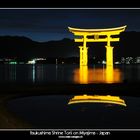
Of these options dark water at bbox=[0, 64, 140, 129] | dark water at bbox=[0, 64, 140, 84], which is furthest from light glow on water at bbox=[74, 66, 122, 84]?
dark water at bbox=[0, 64, 140, 129]

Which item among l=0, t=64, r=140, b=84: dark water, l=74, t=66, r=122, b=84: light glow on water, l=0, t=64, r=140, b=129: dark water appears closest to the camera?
l=0, t=64, r=140, b=129: dark water

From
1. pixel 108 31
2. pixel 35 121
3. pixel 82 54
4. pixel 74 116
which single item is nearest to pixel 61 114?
pixel 74 116

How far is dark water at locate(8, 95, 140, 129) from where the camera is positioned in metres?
6.05

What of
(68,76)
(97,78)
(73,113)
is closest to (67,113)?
(73,113)

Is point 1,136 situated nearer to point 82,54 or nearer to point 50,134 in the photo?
point 50,134

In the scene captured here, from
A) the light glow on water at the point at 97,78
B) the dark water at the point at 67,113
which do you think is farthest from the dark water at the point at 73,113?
the light glow on water at the point at 97,78

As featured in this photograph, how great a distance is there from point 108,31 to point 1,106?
1321 inches

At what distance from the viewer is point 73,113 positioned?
23.5ft

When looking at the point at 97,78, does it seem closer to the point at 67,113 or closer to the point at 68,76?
the point at 68,76

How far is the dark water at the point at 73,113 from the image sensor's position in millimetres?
6051

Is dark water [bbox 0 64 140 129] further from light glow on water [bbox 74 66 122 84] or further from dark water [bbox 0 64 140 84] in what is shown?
dark water [bbox 0 64 140 84]

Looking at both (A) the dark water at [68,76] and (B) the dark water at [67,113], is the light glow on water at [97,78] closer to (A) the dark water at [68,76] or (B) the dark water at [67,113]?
(A) the dark water at [68,76]

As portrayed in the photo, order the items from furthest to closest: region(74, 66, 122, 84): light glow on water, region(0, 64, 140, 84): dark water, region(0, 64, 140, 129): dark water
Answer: region(0, 64, 140, 84): dark water < region(74, 66, 122, 84): light glow on water < region(0, 64, 140, 129): dark water

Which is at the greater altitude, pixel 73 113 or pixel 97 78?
pixel 73 113
